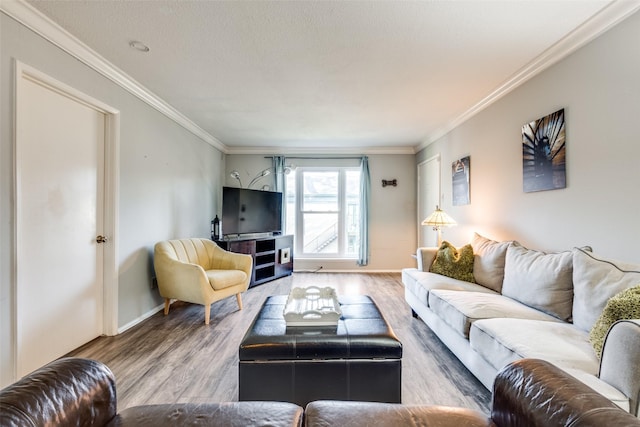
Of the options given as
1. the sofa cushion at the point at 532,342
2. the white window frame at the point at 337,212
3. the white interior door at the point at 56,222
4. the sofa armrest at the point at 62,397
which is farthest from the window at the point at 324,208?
the sofa armrest at the point at 62,397

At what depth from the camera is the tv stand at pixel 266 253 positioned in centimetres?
417

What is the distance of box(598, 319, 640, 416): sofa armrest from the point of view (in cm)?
99

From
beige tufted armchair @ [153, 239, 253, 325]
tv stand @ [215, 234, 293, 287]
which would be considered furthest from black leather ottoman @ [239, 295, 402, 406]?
tv stand @ [215, 234, 293, 287]

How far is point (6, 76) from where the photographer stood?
167 cm

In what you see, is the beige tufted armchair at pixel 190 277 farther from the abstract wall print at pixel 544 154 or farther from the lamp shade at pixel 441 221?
the abstract wall print at pixel 544 154

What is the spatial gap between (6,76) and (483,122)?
159 inches

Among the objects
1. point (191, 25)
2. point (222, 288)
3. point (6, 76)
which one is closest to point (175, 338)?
point (222, 288)

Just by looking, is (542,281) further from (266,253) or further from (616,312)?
(266,253)

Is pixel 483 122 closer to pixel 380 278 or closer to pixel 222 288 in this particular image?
pixel 380 278

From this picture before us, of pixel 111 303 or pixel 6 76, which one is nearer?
pixel 6 76

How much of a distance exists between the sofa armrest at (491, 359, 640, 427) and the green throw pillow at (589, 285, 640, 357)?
2.04ft

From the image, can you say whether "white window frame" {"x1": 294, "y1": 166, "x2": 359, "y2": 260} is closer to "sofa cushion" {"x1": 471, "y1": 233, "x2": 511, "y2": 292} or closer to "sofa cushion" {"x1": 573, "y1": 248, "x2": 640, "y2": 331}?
"sofa cushion" {"x1": 471, "y1": 233, "x2": 511, "y2": 292}

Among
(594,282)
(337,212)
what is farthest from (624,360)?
(337,212)

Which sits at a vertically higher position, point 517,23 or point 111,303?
point 517,23
